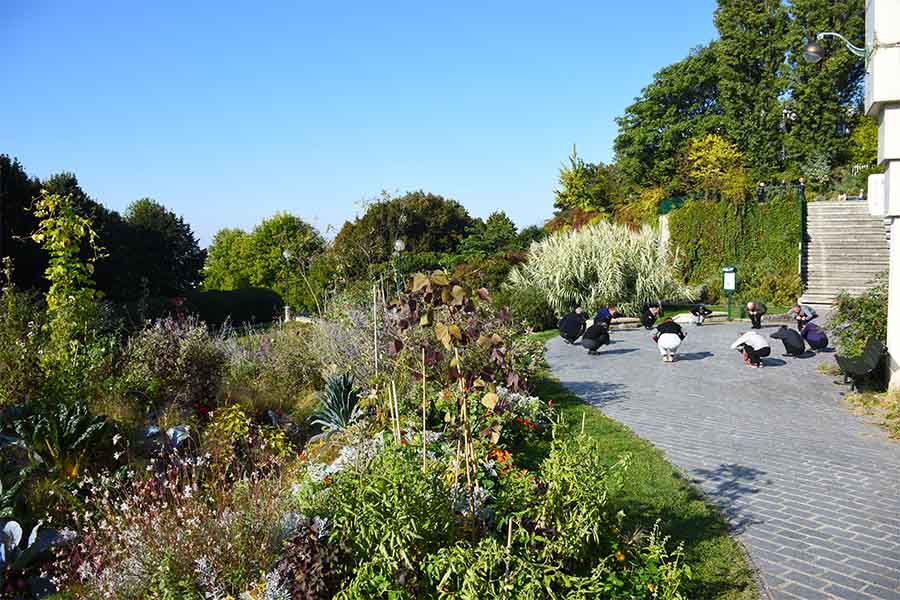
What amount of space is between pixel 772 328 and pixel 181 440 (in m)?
14.5

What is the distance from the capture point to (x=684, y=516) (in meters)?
5.18

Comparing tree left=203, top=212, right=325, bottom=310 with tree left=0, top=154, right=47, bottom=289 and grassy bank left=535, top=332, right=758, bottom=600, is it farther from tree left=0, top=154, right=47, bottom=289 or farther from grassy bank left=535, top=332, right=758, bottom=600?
grassy bank left=535, top=332, right=758, bottom=600

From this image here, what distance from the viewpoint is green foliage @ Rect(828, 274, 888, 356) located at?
9.54 metres

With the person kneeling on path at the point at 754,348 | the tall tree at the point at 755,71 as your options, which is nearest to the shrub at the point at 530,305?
the person kneeling on path at the point at 754,348

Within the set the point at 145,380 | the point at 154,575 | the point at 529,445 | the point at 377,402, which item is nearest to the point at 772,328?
the point at 529,445

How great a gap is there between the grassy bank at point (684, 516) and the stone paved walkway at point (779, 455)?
0.15 metres

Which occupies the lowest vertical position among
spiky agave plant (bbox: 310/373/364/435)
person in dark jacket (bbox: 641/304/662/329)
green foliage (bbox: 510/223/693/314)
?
spiky agave plant (bbox: 310/373/364/435)

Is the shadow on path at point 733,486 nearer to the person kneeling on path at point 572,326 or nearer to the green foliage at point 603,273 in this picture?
the person kneeling on path at point 572,326

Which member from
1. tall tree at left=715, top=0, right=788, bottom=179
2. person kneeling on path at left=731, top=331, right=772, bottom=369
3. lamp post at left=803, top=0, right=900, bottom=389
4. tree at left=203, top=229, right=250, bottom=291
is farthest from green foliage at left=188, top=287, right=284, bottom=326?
tall tree at left=715, top=0, right=788, bottom=179

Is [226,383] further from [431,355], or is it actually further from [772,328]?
[772,328]

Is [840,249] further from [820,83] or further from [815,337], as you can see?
[820,83]

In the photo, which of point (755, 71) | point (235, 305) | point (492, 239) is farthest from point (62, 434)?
point (755, 71)

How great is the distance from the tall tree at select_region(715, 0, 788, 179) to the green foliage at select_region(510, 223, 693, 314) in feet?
60.1

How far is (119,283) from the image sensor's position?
86.4 ft
